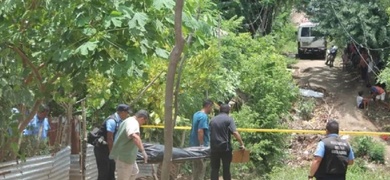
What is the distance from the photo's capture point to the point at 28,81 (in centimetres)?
882

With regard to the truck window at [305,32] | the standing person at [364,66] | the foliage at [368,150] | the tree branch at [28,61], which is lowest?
the foliage at [368,150]

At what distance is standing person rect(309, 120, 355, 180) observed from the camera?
8266 millimetres

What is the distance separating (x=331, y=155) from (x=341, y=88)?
2091cm

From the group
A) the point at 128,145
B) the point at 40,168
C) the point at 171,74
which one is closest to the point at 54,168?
the point at 40,168

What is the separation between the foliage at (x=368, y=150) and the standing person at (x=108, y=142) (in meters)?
12.1

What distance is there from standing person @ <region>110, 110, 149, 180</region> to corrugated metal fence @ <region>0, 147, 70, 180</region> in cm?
128

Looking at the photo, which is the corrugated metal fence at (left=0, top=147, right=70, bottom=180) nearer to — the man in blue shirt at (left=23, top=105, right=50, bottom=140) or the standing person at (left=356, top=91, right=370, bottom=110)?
the man in blue shirt at (left=23, top=105, right=50, bottom=140)

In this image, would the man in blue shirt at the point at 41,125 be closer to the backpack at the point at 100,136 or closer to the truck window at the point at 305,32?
the backpack at the point at 100,136

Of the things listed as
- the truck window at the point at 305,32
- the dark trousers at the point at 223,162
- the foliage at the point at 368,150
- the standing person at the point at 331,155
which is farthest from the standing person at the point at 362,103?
the standing person at the point at 331,155

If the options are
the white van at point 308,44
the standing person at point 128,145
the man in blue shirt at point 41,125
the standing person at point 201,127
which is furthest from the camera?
the white van at point 308,44

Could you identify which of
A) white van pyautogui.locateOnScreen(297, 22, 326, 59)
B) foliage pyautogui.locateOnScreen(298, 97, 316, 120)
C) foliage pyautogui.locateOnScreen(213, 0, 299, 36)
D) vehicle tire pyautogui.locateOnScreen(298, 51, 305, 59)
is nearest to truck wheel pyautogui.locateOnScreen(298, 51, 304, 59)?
vehicle tire pyautogui.locateOnScreen(298, 51, 305, 59)

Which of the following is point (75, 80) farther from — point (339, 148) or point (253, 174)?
point (253, 174)

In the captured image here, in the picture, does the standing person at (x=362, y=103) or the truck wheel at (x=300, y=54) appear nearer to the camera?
the standing person at (x=362, y=103)

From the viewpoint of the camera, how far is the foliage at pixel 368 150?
21.5 meters
